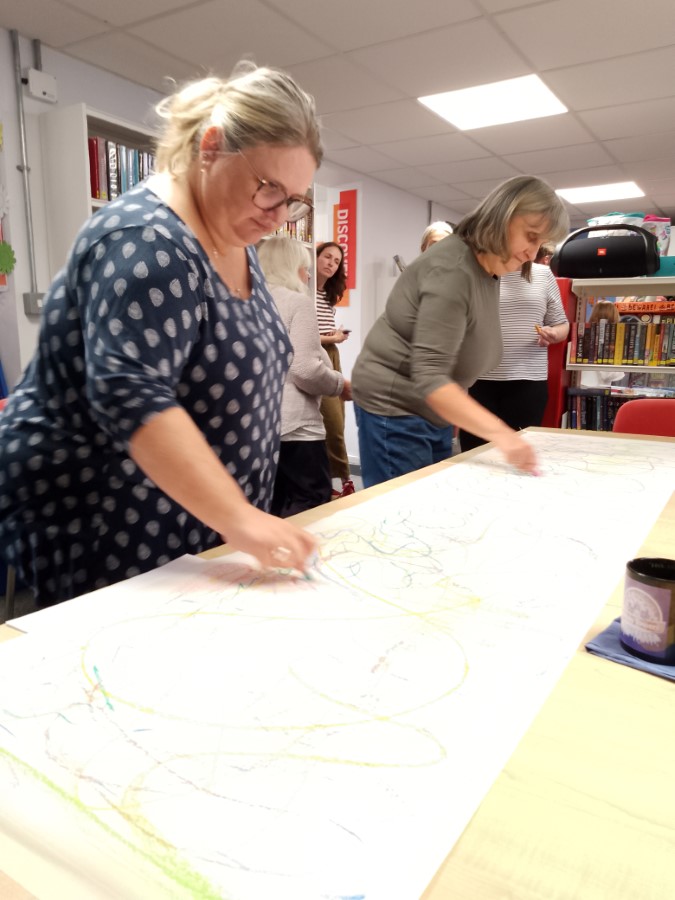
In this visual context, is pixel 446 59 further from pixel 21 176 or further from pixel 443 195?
pixel 443 195

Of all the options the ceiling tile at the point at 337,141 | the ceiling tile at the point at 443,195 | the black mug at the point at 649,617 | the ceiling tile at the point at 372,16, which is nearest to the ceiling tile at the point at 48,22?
the ceiling tile at the point at 372,16

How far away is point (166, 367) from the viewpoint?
29.4 inches

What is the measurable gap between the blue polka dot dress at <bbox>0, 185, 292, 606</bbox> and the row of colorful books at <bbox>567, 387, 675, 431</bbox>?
2.09m

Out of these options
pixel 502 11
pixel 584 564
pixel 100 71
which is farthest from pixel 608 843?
pixel 100 71

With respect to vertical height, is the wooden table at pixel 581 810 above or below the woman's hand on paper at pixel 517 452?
below

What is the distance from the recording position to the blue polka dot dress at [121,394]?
0.71m

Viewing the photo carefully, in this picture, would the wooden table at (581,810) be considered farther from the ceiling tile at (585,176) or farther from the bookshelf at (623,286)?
the ceiling tile at (585,176)

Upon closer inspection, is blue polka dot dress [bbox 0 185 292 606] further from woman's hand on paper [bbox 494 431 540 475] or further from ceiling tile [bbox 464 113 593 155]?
ceiling tile [bbox 464 113 593 155]

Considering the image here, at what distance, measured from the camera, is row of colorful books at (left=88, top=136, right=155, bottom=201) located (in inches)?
111

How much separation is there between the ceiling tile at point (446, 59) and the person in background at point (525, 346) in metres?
1.04

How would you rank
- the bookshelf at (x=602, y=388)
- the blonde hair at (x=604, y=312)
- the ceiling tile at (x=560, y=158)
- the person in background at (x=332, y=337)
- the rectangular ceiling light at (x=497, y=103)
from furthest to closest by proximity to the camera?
the ceiling tile at (x=560, y=158), the rectangular ceiling light at (x=497, y=103), the person in background at (x=332, y=337), the blonde hair at (x=604, y=312), the bookshelf at (x=602, y=388)

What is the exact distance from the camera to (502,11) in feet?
8.36

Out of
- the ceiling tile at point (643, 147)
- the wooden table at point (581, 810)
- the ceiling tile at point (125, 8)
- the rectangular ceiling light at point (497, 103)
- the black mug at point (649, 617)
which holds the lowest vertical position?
the wooden table at point (581, 810)

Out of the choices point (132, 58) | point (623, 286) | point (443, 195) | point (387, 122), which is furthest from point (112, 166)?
point (443, 195)
